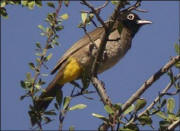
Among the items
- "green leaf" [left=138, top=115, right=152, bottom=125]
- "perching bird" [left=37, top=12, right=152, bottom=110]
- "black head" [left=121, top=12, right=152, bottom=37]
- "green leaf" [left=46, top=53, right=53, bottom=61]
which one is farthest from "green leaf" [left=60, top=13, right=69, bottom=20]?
"black head" [left=121, top=12, right=152, bottom=37]

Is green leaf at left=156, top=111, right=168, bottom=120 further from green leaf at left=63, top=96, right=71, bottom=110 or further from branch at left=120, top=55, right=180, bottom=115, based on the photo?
green leaf at left=63, top=96, right=71, bottom=110

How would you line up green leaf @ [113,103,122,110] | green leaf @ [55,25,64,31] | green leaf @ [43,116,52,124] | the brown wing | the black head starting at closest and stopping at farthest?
1. green leaf @ [113,103,122,110]
2. green leaf @ [43,116,52,124]
3. green leaf @ [55,25,64,31]
4. the brown wing
5. the black head

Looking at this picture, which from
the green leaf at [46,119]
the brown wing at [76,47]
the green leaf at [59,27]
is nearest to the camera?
the green leaf at [46,119]

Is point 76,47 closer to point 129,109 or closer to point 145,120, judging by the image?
point 129,109

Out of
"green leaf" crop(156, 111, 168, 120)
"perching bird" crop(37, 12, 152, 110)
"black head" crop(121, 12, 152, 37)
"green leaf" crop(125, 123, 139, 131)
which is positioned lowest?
"perching bird" crop(37, 12, 152, 110)

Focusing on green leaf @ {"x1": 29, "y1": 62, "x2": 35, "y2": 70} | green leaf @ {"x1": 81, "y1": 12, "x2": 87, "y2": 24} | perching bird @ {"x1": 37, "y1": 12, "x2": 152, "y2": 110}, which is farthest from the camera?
perching bird @ {"x1": 37, "y1": 12, "x2": 152, "y2": 110}

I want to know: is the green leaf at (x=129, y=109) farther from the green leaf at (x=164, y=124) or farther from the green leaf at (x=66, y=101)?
the green leaf at (x=66, y=101)

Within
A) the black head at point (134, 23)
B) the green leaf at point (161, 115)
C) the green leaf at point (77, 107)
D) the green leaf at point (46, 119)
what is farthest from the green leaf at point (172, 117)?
the black head at point (134, 23)

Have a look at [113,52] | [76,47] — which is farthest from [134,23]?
[76,47]

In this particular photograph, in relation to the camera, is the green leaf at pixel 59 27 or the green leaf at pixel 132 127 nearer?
the green leaf at pixel 132 127

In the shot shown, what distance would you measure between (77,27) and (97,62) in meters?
0.46

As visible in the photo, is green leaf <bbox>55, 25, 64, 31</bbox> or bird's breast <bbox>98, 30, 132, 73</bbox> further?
bird's breast <bbox>98, 30, 132, 73</bbox>

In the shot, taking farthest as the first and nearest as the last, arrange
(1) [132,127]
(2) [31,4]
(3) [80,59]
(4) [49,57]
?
(3) [80,59]
(4) [49,57]
(2) [31,4]
(1) [132,127]

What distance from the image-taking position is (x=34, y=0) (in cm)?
262
